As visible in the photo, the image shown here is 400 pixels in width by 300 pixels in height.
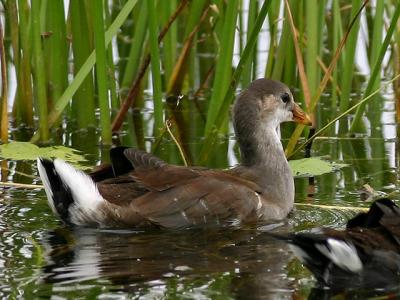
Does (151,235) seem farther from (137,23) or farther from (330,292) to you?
(137,23)

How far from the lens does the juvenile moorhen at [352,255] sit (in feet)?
18.0

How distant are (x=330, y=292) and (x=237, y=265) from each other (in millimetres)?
602

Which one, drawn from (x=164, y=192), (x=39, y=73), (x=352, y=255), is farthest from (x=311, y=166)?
(x=352, y=255)

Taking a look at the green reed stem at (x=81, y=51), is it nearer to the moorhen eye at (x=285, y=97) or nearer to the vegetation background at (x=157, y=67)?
the vegetation background at (x=157, y=67)

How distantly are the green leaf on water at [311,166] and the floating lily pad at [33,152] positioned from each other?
4.45ft

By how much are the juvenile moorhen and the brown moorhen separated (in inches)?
49.5

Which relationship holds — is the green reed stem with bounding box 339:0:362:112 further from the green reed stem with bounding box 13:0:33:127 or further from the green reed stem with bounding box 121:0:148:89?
the green reed stem with bounding box 13:0:33:127

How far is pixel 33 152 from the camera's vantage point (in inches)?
307

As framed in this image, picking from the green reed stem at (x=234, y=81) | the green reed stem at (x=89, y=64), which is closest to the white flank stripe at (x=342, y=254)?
the green reed stem at (x=234, y=81)

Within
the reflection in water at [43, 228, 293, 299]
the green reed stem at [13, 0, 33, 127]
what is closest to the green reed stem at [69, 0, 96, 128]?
the green reed stem at [13, 0, 33, 127]

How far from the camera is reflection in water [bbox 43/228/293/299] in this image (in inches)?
219

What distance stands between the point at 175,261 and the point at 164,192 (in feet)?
2.86

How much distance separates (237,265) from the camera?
5.95 m

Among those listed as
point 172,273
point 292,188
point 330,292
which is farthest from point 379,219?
point 292,188
